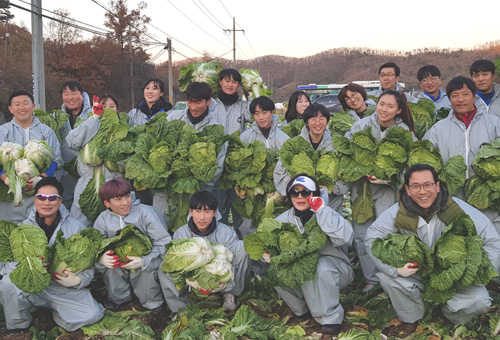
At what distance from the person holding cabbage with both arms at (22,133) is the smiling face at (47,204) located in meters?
1.05

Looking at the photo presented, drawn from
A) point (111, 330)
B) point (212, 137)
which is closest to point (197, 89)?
point (212, 137)

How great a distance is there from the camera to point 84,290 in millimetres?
5379

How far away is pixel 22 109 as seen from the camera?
21.2ft

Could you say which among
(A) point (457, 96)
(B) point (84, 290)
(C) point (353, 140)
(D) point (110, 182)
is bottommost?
(B) point (84, 290)

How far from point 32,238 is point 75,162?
2.12m

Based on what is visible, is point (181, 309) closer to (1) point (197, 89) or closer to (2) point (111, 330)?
(2) point (111, 330)

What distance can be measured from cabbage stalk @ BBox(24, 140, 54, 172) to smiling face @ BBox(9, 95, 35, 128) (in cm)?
41

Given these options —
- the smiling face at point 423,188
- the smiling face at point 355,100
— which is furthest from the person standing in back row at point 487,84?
the smiling face at point 423,188

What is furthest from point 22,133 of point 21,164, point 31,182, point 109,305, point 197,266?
point 197,266

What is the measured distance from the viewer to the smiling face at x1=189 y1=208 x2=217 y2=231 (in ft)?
18.2

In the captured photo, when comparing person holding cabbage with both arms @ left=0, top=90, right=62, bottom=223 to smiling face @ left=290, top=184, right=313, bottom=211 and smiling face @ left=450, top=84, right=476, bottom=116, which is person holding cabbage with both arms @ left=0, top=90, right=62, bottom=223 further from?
smiling face @ left=450, top=84, right=476, bottom=116

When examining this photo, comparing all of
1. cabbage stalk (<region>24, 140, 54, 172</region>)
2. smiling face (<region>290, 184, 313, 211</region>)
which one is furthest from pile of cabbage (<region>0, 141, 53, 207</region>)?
smiling face (<region>290, 184, 313, 211</region>)

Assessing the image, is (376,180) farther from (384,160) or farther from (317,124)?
(317,124)

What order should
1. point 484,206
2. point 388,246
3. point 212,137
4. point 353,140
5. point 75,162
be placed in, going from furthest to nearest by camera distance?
point 75,162
point 212,137
point 353,140
point 484,206
point 388,246
